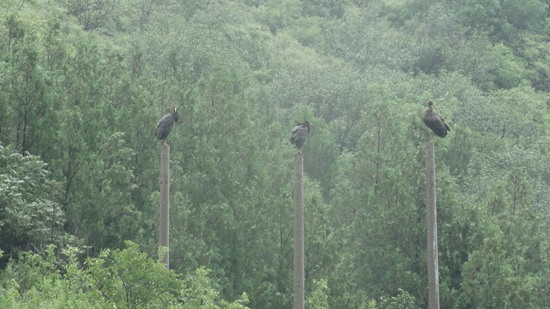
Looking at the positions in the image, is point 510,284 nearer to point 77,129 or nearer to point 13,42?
point 77,129

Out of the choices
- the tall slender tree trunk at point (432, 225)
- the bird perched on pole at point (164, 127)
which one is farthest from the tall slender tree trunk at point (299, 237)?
the bird perched on pole at point (164, 127)

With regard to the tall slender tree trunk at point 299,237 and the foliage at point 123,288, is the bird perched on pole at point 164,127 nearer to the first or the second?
the tall slender tree trunk at point 299,237

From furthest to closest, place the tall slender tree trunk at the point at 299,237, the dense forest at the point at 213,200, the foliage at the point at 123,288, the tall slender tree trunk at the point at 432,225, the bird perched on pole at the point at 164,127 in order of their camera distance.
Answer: the dense forest at the point at 213,200, the bird perched on pole at the point at 164,127, the tall slender tree trunk at the point at 432,225, the tall slender tree trunk at the point at 299,237, the foliage at the point at 123,288

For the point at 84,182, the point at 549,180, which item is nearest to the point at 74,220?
the point at 84,182

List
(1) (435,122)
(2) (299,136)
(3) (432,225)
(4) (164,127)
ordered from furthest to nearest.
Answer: (2) (299,136)
(1) (435,122)
(4) (164,127)
(3) (432,225)

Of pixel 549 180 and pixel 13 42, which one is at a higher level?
pixel 13 42

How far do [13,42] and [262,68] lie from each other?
33.9 metres

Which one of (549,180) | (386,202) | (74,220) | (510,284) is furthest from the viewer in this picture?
(549,180)

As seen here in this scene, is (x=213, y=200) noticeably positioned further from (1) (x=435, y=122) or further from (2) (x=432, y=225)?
(2) (x=432, y=225)

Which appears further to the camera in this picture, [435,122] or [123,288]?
[435,122]

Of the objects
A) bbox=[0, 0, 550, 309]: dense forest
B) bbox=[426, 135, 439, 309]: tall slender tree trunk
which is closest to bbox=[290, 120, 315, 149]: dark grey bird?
bbox=[426, 135, 439, 309]: tall slender tree trunk

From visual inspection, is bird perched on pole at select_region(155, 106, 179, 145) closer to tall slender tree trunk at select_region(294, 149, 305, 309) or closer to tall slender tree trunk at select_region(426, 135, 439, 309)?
tall slender tree trunk at select_region(294, 149, 305, 309)

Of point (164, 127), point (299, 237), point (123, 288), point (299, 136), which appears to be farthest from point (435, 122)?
point (123, 288)

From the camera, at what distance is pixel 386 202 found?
124 feet
